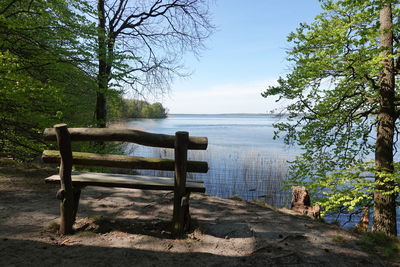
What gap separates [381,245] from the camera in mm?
3316

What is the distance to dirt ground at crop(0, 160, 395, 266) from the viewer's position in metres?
2.65

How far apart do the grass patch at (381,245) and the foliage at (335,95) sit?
4.78 feet

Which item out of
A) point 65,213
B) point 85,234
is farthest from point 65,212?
point 85,234

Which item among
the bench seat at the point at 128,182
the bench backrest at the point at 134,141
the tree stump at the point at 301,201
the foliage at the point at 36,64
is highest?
the foliage at the point at 36,64

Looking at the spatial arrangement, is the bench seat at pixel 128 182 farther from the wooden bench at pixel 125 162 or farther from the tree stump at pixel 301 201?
the tree stump at pixel 301 201

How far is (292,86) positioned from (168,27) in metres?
7.53

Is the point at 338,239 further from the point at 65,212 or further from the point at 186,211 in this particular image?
the point at 65,212

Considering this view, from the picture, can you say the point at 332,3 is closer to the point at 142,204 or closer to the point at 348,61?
the point at 348,61

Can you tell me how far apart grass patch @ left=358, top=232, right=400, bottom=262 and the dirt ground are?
13 cm

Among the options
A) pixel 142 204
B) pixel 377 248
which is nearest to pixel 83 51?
pixel 142 204

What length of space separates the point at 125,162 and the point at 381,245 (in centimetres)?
356

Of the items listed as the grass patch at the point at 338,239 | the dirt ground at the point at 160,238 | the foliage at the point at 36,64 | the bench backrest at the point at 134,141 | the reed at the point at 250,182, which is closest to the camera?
the dirt ground at the point at 160,238

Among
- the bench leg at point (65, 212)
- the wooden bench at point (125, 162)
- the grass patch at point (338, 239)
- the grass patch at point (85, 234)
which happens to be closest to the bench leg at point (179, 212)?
the wooden bench at point (125, 162)

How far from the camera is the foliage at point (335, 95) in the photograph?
5219 millimetres
